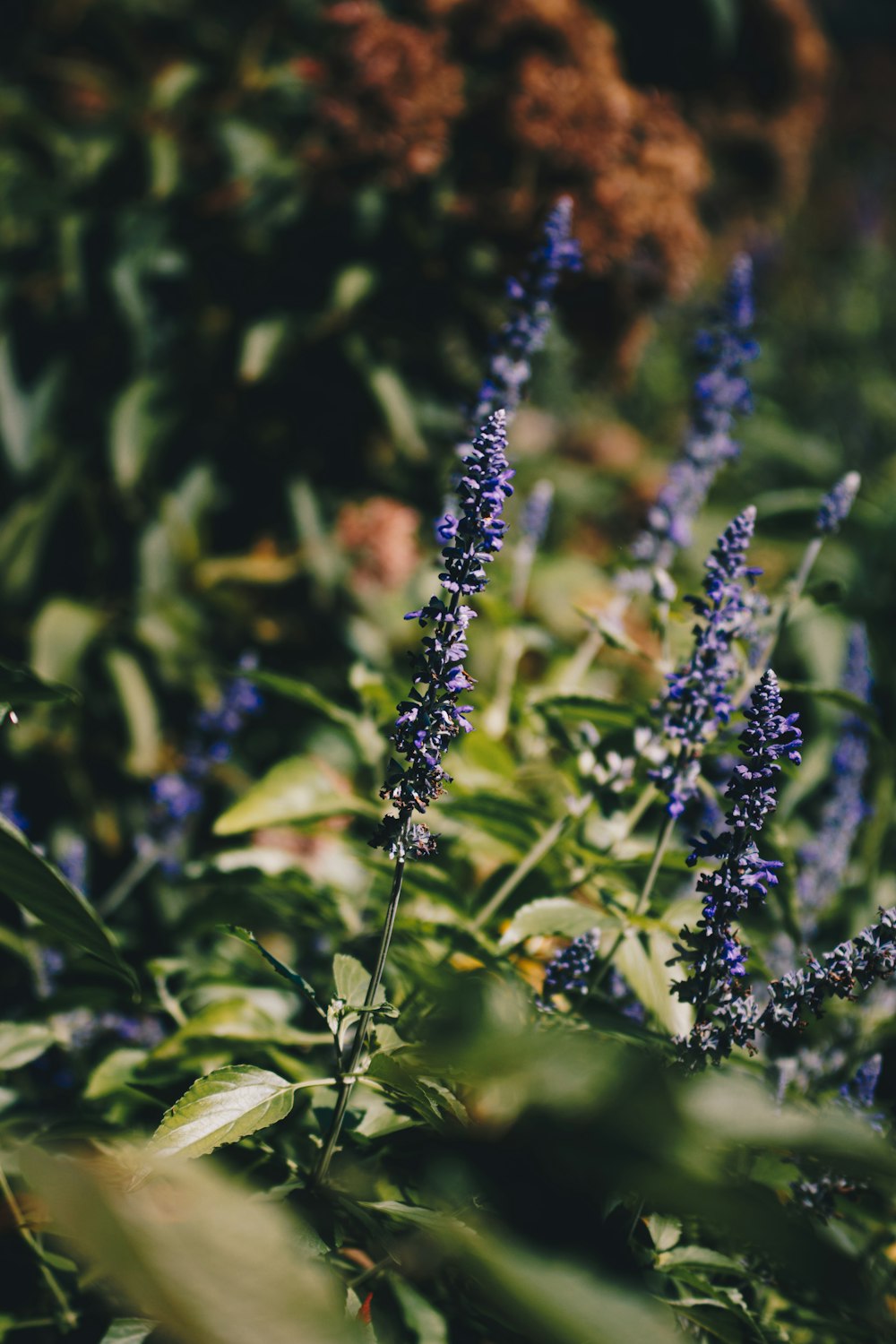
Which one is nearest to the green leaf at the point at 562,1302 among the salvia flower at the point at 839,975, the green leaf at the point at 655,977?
the salvia flower at the point at 839,975

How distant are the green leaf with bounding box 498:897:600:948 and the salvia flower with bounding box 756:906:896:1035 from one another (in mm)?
205

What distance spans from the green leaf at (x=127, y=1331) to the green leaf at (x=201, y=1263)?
52 centimetres

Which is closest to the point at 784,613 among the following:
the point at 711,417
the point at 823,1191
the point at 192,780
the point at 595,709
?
the point at 595,709

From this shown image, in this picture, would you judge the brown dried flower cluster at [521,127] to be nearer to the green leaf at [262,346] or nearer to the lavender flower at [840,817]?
the green leaf at [262,346]

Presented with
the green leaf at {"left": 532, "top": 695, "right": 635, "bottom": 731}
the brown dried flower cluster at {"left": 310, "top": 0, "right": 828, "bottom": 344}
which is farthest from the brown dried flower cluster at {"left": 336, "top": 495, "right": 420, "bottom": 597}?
the green leaf at {"left": 532, "top": 695, "right": 635, "bottom": 731}

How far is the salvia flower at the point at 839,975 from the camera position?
91 centimetres

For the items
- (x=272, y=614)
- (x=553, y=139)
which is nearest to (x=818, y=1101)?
(x=272, y=614)

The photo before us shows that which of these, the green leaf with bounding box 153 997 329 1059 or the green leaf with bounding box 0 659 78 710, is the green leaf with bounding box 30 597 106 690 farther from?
the green leaf with bounding box 0 659 78 710

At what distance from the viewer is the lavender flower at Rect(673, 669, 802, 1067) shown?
2.92ft

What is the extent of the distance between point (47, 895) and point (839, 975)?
71 centimetres

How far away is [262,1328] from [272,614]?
7.73 feet

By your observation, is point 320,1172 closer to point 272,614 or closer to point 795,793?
point 795,793

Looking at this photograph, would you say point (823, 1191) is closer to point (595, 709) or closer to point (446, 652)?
point (595, 709)

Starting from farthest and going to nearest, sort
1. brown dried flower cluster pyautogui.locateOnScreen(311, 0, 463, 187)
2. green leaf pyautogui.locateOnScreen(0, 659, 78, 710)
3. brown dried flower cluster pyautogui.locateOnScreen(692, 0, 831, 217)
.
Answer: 1. brown dried flower cluster pyautogui.locateOnScreen(692, 0, 831, 217)
2. brown dried flower cluster pyautogui.locateOnScreen(311, 0, 463, 187)
3. green leaf pyautogui.locateOnScreen(0, 659, 78, 710)
